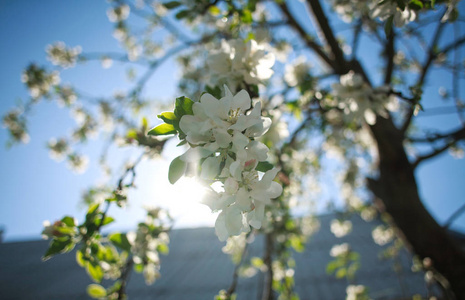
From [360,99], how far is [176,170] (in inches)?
50.0

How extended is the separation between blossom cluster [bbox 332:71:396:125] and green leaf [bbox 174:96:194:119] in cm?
113

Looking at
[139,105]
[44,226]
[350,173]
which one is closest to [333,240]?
[350,173]

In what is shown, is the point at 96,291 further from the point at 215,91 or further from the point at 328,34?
the point at 328,34

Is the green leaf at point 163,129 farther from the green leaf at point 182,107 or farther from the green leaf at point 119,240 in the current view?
the green leaf at point 119,240

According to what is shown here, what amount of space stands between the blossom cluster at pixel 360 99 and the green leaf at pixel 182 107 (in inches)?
44.4

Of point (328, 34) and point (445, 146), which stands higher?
point (328, 34)

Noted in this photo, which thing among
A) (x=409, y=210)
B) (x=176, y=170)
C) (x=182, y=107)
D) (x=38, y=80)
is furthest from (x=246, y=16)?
(x=38, y=80)

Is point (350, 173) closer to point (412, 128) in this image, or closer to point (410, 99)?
point (412, 128)

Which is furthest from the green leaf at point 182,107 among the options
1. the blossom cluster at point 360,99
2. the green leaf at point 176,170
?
the blossom cluster at point 360,99

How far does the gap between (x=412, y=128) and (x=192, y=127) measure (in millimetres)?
4833

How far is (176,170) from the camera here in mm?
663

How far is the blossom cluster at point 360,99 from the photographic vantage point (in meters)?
1.44

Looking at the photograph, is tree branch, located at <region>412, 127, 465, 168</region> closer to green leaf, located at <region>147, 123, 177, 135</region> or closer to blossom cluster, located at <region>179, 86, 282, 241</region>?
blossom cluster, located at <region>179, 86, 282, 241</region>

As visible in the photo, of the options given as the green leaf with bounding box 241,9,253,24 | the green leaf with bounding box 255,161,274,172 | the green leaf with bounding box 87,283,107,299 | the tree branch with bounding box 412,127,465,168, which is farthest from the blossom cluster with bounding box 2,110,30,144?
the tree branch with bounding box 412,127,465,168
